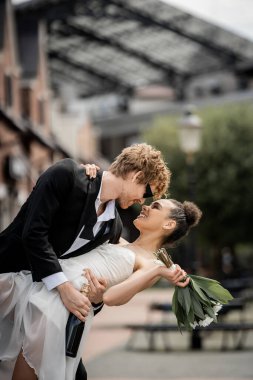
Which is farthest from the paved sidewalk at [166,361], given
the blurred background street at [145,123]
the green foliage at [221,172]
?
the green foliage at [221,172]

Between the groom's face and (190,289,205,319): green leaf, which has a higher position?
the groom's face

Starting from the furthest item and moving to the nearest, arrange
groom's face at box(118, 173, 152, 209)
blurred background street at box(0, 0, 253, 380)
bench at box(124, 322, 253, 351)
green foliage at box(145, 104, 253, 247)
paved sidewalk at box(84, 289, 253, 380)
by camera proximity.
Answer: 1. green foliage at box(145, 104, 253, 247)
2. blurred background street at box(0, 0, 253, 380)
3. bench at box(124, 322, 253, 351)
4. paved sidewalk at box(84, 289, 253, 380)
5. groom's face at box(118, 173, 152, 209)

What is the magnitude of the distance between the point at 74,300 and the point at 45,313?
0.52ft

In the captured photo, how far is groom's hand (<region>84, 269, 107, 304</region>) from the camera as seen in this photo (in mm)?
5016

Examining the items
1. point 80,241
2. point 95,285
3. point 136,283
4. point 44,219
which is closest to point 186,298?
point 136,283

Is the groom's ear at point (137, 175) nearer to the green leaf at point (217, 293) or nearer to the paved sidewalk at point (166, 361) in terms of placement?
the green leaf at point (217, 293)

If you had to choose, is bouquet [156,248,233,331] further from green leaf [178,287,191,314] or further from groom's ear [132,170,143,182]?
groom's ear [132,170,143,182]

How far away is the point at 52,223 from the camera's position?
200 inches

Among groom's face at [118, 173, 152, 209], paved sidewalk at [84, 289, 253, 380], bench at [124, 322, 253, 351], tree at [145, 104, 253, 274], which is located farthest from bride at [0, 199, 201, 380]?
tree at [145, 104, 253, 274]

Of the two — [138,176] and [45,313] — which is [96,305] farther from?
[138,176]

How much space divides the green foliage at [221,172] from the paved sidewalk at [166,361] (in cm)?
2035

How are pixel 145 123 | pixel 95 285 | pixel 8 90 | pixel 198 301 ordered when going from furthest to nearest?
pixel 145 123 < pixel 8 90 < pixel 198 301 < pixel 95 285

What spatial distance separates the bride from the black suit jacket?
9cm

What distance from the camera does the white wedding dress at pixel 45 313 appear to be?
493cm
